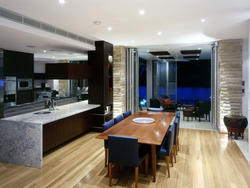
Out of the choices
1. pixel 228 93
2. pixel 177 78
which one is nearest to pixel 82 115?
pixel 228 93

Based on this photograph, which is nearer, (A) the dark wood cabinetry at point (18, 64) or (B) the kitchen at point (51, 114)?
(B) the kitchen at point (51, 114)

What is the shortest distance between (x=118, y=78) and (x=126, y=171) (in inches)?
147

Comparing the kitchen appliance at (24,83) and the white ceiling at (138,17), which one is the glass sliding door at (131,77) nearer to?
the white ceiling at (138,17)

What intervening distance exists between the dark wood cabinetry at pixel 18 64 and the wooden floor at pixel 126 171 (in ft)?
11.7

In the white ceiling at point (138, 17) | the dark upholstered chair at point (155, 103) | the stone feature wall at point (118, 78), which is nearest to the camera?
the white ceiling at point (138, 17)

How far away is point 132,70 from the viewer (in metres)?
6.84

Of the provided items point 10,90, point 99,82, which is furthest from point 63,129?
point 10,90

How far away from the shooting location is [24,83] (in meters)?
6.81

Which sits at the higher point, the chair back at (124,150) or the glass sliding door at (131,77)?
the glass sliding door at (131,77)

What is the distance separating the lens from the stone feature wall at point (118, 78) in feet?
21.4

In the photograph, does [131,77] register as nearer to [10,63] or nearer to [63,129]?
[63,129]

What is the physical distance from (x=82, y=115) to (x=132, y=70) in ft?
8.43

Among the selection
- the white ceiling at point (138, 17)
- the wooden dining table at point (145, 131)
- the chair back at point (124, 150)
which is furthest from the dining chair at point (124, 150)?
the white ceiling at point (138, 17)

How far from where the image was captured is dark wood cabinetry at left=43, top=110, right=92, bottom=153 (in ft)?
12.8
